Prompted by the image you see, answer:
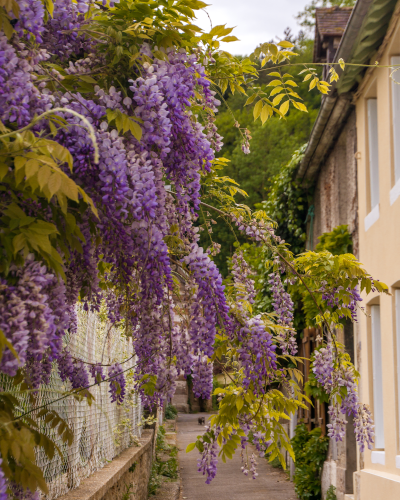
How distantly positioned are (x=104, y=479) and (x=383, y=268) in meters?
3.92

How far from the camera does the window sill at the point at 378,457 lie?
261 inches

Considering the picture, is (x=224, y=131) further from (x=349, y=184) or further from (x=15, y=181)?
(x=15, y=181)

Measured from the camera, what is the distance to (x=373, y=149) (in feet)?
25.3

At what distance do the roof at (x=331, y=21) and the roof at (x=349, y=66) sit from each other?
1729 mm

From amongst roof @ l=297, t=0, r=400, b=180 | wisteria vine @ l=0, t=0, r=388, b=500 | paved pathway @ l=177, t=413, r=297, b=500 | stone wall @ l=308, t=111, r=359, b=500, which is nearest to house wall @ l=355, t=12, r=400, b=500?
roof @ l=297, t=0, r=400, b=180

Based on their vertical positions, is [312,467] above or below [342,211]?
below

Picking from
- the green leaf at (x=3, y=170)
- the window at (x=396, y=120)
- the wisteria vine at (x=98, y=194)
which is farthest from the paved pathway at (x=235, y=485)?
the green leaf at (x=3, y=170)

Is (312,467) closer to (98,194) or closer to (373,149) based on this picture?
(373,149)

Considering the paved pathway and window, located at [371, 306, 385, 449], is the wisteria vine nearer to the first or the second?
window, located at [371, 306, 385, 449]

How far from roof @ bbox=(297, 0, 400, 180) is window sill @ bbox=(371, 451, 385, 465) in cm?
435

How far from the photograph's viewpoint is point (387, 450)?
6.40m

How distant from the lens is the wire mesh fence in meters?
3.61

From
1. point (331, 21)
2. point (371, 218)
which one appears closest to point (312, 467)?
point (371, 218)

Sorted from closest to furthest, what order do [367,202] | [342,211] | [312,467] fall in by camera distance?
[367,202], [342,211], [312,467]
